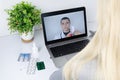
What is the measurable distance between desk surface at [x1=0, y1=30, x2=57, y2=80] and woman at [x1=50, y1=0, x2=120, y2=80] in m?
0.51

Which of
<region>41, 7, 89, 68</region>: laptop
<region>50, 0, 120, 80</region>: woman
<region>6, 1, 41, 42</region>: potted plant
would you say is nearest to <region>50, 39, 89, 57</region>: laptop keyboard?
<region>41, 7, 89, 68</region>: laptop

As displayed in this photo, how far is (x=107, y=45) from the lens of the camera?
0.86m

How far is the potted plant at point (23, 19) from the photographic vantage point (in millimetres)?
1589

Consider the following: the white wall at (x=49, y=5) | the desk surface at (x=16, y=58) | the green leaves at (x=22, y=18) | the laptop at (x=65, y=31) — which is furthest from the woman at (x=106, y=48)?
the white wall at (x=49, y=5)

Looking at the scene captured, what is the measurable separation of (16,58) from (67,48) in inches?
13.6

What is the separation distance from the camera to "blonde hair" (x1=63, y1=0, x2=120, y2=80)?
0.82m

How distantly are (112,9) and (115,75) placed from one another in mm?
239

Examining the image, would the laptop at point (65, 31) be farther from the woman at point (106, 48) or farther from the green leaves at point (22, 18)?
the woman at point (106, 48)

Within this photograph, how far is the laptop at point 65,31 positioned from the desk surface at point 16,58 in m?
0.07

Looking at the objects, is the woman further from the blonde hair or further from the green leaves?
the green leaves

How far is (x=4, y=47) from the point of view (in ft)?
5.36

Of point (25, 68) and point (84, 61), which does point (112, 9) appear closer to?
point (84, 61)

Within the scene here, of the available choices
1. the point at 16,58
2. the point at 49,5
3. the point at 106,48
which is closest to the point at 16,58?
the point at 16,58

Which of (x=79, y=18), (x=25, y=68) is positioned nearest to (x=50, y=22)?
(x=79, y=18)
